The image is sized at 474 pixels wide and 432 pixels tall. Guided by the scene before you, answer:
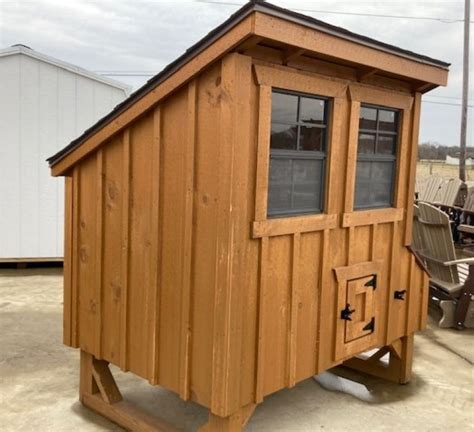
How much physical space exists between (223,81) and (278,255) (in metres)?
1.05

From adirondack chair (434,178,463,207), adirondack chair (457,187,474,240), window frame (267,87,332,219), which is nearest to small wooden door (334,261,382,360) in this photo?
window frame (267,87,332,219)

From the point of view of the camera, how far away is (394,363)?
15.0 ft

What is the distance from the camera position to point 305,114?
3240 mm

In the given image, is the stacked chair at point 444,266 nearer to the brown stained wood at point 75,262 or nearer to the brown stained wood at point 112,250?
the brown stained wood at point 112,250

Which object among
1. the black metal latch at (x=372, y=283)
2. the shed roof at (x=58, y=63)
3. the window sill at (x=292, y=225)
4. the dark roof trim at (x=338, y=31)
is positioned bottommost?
the black metal latch at (x=372, y=283)

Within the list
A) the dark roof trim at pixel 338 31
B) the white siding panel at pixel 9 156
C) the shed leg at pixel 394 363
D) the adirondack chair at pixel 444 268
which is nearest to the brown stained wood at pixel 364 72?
the dark roof trim at pixel 338 31

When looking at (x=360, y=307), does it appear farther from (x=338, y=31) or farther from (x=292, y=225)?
(x=338, y=31)

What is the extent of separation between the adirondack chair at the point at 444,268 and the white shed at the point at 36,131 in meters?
5.02

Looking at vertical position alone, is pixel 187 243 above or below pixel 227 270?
above

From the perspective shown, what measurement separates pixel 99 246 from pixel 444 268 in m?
4.36

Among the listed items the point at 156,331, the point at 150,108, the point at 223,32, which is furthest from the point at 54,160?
the point at 223,32

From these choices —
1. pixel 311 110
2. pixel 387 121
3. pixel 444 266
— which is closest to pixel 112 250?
pixel 311 110

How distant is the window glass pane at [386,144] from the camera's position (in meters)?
3.94

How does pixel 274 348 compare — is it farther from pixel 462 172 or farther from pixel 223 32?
pixel 462 172
